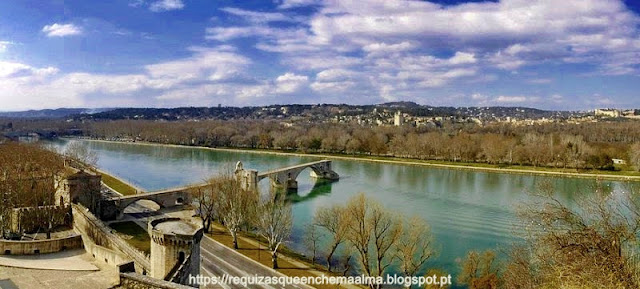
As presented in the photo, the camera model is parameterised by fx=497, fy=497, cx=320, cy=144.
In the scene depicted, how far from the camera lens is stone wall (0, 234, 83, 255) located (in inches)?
549

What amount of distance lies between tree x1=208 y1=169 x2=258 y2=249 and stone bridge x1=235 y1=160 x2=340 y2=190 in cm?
360

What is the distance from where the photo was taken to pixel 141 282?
8523 mm

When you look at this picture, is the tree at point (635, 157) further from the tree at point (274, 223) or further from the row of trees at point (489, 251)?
the tree at point (274, 223)

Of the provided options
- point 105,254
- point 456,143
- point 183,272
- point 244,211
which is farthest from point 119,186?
point 456,143

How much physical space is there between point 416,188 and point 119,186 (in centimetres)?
2271

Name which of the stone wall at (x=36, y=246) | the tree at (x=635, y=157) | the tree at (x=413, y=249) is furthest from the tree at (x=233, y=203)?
the tree at (x=635, y=157)

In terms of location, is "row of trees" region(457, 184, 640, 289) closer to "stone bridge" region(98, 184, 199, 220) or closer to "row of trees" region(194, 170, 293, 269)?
"row of trees" region(194, 170, 293, 269)

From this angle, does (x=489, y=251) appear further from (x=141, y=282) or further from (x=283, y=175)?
(x=283, y=175)

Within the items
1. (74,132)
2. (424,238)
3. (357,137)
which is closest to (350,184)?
(424,238)

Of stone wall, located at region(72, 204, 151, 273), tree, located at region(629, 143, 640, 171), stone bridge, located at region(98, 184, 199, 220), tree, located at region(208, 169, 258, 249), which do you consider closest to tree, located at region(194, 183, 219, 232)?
tree, located at region(208, 169, 258, 249)

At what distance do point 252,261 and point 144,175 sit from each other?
30.5 m

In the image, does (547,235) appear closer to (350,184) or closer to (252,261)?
(252,261)

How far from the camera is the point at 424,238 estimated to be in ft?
64.0

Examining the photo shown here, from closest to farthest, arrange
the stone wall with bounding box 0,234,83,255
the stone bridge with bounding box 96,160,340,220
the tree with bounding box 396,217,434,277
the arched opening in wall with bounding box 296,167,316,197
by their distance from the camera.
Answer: the stone wall with bounding box 0,234,83,255, the tree with bounding box 396,217,434,277, the stone bridge with bounding box 96,160,340,220, the arched opening in wall with bounding box 296,167,316,197
